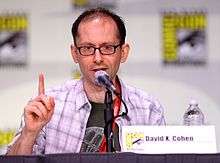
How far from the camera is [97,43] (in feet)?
6.89

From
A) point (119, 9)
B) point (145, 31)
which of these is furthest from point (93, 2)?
point (145, 31)

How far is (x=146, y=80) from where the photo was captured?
3.84 m

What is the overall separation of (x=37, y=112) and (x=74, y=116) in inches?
16.6

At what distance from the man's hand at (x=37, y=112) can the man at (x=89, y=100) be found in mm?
113

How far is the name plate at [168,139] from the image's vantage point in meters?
1.72

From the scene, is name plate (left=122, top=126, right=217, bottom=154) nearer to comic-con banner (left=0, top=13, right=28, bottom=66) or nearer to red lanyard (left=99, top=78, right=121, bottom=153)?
red lanyard (left=99, top=78, right=121, bottom=153)

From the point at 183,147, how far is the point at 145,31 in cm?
222

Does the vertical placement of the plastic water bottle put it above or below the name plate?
above

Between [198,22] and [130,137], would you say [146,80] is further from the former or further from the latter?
[130,137]

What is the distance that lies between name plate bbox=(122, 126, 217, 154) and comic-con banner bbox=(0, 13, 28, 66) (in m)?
2.21

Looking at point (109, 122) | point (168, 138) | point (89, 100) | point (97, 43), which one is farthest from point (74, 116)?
point (168, 138)

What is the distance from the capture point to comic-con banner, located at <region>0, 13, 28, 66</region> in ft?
12.6

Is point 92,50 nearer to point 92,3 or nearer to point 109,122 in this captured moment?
point 109,122

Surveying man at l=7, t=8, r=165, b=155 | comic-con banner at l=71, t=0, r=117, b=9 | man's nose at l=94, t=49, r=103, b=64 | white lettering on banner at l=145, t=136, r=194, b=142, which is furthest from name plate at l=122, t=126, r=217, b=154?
comic-con banner at l=71, t=0, r=117, b=9
